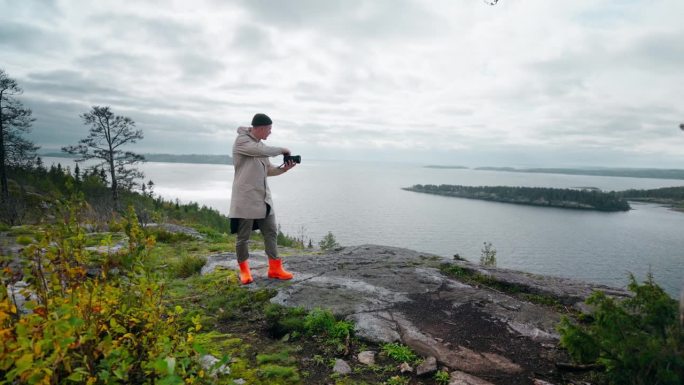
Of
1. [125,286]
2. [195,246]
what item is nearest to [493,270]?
[125,286]

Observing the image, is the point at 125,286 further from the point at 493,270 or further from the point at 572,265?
the point at 572,265

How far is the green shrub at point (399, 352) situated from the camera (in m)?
3.67

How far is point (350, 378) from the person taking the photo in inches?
132

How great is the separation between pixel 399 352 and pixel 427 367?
39cm

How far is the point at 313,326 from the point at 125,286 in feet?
6.98

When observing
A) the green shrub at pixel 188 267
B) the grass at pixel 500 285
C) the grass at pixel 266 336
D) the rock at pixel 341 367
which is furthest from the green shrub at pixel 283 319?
the grass at pixel 500 285

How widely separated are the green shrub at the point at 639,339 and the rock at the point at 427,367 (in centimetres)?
121

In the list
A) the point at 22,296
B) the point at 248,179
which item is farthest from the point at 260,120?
the point at 22,296

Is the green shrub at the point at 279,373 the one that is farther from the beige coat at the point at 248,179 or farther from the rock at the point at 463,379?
the beige coat at the point at 248,179

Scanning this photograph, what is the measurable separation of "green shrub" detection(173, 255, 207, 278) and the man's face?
318cm

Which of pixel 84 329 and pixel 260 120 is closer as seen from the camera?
→ pixel 84 329

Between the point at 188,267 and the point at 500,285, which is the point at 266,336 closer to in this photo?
the point at 188,267

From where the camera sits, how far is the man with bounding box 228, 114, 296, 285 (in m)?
5.64

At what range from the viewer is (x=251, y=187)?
18.8ft
